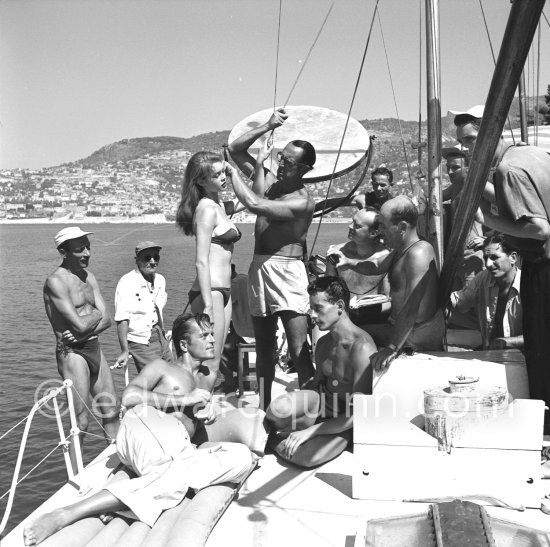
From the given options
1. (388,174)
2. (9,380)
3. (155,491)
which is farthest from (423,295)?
(9,380)

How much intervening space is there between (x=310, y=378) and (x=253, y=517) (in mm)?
1753

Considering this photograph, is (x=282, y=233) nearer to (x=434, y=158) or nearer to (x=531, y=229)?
(x=434, y=158)

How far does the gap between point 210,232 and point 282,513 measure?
7.38 ft

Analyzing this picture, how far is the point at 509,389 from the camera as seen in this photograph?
4922mm

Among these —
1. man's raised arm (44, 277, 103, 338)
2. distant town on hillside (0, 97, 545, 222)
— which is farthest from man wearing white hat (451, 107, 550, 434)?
distant town on hillside (0, 97, 545, 222)

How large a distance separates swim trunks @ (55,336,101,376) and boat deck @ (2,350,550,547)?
140 cm

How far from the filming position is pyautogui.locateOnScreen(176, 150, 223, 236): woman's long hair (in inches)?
233

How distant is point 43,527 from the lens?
4109 mm

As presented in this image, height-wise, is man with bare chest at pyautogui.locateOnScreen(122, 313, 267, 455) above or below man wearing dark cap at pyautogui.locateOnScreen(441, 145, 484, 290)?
below

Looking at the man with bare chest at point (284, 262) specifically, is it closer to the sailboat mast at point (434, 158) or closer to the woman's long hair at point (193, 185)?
the woman's long hair at point (193, 185)

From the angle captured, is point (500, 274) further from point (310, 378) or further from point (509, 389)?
point (310, 378)

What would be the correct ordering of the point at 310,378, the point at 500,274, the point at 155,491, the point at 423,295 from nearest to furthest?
the point at 155,491
the point at 423,295
the point at 500,274
the point at 310,378

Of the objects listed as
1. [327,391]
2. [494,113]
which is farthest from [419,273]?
[494,113]

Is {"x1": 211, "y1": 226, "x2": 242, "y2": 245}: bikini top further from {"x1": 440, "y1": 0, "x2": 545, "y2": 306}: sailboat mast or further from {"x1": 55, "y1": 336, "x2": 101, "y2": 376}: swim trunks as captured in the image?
{"x1": 440, "y1": 0, "x2": 545, "y2": 306}: sailboat mast
